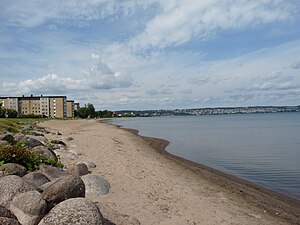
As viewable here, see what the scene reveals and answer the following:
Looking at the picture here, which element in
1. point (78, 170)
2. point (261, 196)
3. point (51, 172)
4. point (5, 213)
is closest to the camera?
point (5, 213)

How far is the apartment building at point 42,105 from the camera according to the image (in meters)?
182

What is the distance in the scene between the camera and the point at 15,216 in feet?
21.6

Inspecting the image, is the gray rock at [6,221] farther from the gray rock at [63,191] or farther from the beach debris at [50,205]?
the gray rock at [63,191]

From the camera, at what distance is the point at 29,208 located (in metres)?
6.63

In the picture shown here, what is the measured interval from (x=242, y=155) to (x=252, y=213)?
1502 cm

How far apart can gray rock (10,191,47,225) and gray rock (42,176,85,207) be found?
0.18 metres

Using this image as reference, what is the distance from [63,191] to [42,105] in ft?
609

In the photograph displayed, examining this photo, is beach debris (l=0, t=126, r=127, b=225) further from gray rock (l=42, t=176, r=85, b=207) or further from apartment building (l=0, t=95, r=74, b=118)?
apartment building (l=0, t=95, r=74, b=118)

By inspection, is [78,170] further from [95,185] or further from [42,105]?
[42,105]

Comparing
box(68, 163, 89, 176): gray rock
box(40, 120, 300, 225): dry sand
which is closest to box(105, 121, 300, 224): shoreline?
box(40, 120, 300, 225): dry sand

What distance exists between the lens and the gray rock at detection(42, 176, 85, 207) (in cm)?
701

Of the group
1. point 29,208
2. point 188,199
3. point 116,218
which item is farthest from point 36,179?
point 188,199

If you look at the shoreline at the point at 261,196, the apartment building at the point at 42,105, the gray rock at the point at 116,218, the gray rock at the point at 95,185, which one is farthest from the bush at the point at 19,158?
the apartment building at the point at 42,105

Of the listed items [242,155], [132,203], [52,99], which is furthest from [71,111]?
[132,203]
